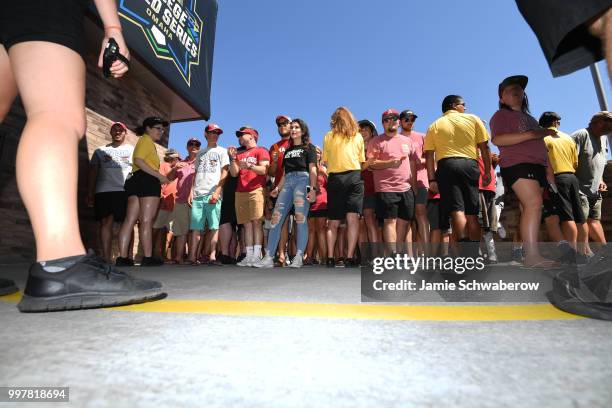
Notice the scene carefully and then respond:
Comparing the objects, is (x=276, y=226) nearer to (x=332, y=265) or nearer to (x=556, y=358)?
(x=332, y=265)

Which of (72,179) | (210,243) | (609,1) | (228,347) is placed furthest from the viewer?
(210,243)

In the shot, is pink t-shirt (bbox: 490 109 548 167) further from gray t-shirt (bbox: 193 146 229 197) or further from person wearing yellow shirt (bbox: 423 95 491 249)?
gray t-shirt (bbox: 193 146 229 197)

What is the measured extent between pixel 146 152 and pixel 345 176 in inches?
95.6

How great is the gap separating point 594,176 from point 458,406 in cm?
552

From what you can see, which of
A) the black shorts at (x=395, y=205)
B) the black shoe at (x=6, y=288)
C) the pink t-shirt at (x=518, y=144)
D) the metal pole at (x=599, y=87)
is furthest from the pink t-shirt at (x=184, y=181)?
the metal pole at (x=599, y=87)

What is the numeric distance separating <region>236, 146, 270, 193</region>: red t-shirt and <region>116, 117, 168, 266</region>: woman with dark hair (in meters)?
1.01

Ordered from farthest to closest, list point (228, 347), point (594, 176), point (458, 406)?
point (594, 176) → point (228, 347) → point (458, 406)

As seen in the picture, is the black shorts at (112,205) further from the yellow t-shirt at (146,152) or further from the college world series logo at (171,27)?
the college world series logo at (171,27)

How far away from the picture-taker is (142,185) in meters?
4.19

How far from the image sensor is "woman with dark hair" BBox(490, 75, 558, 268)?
293 cm

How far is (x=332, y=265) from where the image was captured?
14.2 ft

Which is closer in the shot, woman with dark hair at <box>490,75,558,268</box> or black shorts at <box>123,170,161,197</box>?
woman with dark hair at <box>490,75,558,268</box>

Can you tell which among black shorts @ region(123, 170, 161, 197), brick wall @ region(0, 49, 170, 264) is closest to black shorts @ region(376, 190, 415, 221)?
black shorts @ region(123, 170, 161, 197)

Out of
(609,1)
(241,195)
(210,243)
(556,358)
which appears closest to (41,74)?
(556,358)
